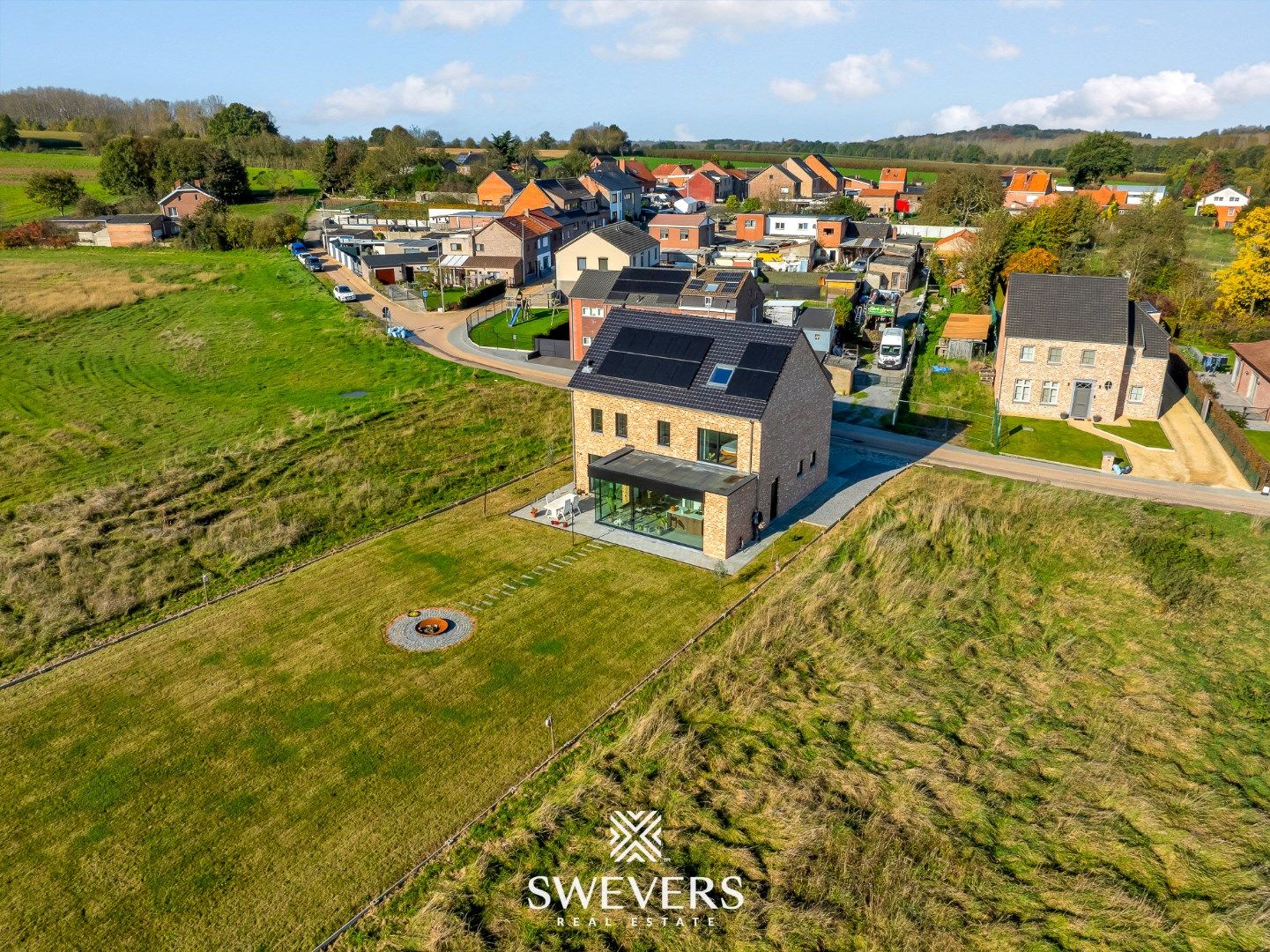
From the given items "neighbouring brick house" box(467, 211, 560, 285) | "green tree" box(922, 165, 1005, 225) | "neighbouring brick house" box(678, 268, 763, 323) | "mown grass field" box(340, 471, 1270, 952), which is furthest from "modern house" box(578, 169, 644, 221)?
"mown grass field" box(340, 471, 1270, 952)

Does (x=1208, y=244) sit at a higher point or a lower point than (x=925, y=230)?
lower

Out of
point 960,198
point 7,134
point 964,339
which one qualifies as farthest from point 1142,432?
point 7,134

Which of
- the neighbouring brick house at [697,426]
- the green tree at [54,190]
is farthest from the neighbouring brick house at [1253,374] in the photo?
the green tree at [54,190]

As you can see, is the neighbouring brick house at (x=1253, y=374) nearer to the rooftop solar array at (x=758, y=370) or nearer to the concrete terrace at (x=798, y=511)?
the concrete terrace at (x=798, y=511)

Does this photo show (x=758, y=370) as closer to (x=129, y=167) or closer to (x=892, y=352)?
(x=892, y=352)

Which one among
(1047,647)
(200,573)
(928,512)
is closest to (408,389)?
(200,573)
